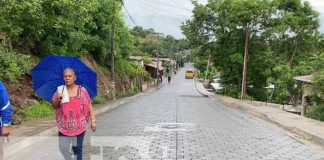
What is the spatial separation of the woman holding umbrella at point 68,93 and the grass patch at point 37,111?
961 cm

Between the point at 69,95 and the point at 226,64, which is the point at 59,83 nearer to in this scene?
the point at 69,95

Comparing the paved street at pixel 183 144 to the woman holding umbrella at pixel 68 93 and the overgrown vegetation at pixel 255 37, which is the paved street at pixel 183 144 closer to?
the woman holding umbrella at pixel 68 93

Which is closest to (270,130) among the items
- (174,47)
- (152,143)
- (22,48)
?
(152,143)

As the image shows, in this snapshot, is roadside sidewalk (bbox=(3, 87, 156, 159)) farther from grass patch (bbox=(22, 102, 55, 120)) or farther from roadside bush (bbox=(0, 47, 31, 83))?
roadside bush (bbox=(0, 47, 31, 83))

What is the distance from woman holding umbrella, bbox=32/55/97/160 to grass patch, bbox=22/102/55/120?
961 centimetres

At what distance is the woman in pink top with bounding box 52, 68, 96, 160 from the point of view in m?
6.51

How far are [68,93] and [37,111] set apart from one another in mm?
11474

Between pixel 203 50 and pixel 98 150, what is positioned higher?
pixel 203 50

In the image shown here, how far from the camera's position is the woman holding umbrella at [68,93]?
653cm

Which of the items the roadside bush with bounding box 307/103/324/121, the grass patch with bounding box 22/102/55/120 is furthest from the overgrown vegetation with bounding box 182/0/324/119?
the grass patch with bounding box 22/102/55/120

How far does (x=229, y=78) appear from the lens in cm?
4612

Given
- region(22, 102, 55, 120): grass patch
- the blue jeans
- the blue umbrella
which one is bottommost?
region(22, 102, 55, 120): grass patch

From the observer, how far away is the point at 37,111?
57.3ft

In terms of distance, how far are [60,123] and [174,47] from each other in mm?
168911
